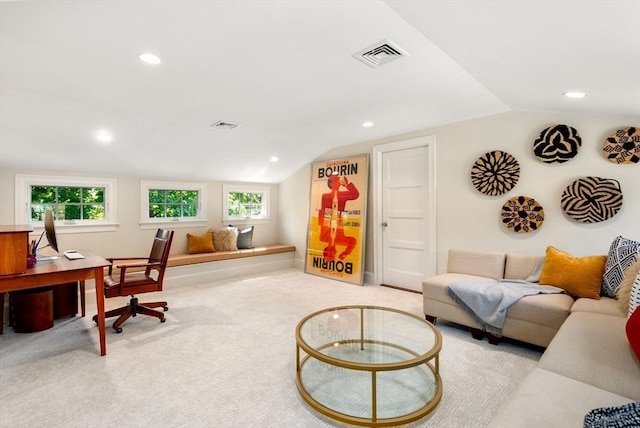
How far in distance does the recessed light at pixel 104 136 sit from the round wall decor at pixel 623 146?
16.7 ft

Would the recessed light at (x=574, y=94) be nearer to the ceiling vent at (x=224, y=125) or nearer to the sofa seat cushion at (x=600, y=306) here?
the sofa seat cushion at (x=600, y=306)

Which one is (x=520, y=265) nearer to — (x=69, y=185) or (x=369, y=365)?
(x=369, y=365)

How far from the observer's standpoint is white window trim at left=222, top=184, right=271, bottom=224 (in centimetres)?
555

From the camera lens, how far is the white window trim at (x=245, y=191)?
555cm

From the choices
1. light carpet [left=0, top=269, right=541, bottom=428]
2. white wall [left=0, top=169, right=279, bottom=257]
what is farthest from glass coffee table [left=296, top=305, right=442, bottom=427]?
white wall [left=0, top=169, right=279, bottom=257]

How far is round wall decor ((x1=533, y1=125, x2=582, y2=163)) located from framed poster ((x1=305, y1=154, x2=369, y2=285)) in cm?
217

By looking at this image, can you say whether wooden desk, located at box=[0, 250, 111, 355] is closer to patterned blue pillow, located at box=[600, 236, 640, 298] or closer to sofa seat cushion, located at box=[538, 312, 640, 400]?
sofa seat cushion, located at box=[538, 312, 640, 400]

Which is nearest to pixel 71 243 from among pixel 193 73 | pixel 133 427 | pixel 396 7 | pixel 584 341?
pixel 193 73

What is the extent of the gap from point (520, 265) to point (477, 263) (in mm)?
381

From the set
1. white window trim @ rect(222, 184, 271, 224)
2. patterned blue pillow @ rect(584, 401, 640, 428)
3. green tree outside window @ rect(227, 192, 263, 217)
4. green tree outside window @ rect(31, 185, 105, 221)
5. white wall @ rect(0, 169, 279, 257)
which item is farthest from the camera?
green tree outside window @ rect(227, 192, 263, 217)

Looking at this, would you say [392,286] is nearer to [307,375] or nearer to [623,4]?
[307,375]

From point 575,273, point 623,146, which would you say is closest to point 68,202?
point 575,273

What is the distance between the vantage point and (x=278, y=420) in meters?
1.68

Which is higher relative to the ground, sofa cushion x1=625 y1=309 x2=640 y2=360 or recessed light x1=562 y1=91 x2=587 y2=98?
recessed light x1=562 y1=91 x2=587 y2=98
